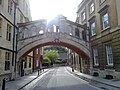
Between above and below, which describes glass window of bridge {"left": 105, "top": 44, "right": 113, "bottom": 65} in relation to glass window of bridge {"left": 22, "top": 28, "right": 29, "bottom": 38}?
below

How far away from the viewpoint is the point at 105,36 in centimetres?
1958

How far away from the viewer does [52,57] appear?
7281 cm

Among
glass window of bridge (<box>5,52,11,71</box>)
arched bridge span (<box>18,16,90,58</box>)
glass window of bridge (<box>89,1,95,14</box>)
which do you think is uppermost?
glass window of bridge (<box>89,1,95,14</box>)

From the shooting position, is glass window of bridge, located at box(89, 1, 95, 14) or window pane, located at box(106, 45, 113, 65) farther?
glass window of bridge, located at box(89, 1, 95, 14)

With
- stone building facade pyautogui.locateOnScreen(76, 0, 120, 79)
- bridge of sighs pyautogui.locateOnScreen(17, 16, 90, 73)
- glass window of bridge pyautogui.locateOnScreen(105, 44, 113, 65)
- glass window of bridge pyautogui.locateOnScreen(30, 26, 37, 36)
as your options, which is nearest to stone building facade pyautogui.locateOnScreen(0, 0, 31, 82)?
bridge of sighs pyautogui.locateOnScreen(17, 16, 90, 73)

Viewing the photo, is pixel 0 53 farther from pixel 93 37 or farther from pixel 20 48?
pixel 93 37

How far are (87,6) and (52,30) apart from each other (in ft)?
22.0

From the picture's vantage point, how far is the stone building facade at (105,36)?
17.0 m

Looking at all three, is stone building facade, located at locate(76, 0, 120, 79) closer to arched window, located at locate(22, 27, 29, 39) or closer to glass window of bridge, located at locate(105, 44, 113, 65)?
glass window of bridge, located at locate(105, 44, 113, 65)

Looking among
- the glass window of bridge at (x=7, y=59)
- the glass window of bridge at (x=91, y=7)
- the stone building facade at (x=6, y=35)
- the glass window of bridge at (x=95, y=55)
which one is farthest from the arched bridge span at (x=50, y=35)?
the glass window of bridge at (x=7, y=59)

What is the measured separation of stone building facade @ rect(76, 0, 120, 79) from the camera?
17.0 m

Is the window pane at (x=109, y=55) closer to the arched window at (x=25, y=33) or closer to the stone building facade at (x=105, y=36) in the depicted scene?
the stone building facade at (x=105, y=36)

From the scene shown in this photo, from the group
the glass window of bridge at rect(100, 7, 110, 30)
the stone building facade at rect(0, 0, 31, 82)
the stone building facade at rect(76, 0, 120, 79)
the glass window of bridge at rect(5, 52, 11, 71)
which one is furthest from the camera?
the glass window of bridge at rect(100, 7, 110, 30)

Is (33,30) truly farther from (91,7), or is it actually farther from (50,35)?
(91,7)
